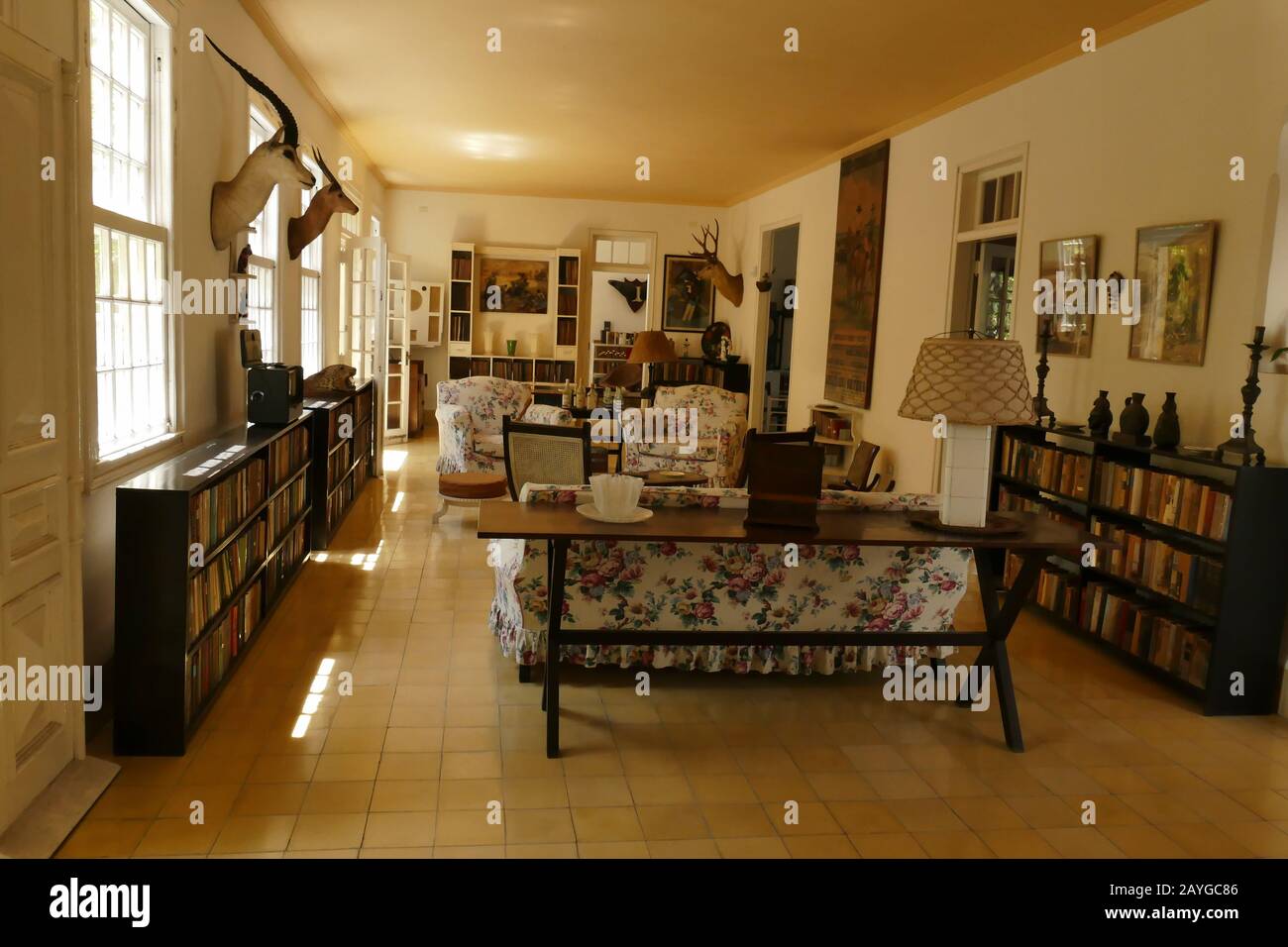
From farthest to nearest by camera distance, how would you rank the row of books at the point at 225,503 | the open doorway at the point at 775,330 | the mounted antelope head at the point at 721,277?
1. the mounted antelope head at the point at 721,277
2. the open doorway at the point at 775,330
3. the row of books at the point at 225,503

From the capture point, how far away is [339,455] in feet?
23.7

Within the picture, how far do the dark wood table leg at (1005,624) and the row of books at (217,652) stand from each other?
2973mm

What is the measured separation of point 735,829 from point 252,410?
3487 mm

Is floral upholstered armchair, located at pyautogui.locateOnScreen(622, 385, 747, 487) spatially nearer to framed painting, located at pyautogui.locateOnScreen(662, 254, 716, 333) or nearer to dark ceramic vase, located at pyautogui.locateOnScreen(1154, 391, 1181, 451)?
dark ceramic vase, located at pyautogui.locateOnScreen(1154, 391, 1181, 451)

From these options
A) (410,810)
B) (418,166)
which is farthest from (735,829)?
(418,166)

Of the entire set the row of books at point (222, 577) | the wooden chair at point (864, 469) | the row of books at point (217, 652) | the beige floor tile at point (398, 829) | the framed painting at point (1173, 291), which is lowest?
the beige floor tile at point (398, 829)

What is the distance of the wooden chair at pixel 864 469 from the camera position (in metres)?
7.69

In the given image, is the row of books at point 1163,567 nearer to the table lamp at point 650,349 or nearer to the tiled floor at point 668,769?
the tiled floor at point 668,769

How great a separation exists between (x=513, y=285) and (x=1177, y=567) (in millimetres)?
10229

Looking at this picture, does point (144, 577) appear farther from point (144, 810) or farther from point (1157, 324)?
point (1157, 324)

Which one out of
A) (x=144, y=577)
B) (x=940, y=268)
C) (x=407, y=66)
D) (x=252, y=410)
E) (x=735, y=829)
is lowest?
(x=735, y=829)

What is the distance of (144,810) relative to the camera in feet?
9.83

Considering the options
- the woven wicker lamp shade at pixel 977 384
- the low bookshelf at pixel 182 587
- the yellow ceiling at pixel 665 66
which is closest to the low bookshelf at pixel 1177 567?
the woven wicker lamp shade at pixel 977 384

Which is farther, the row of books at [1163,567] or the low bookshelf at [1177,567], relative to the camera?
the row of books at [1163,567]
